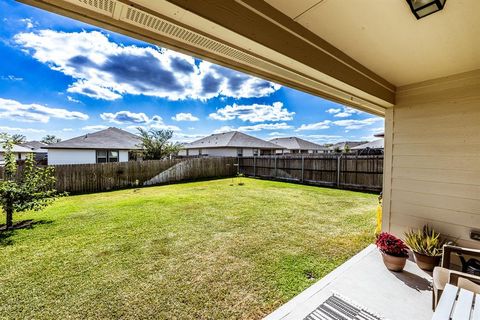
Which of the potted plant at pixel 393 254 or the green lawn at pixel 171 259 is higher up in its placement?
the potted plant at pixel 393 254

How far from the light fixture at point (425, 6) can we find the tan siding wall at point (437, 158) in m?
2.01

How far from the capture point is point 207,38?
139 cm

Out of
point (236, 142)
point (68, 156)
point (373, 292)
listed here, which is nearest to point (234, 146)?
point (236, 142)

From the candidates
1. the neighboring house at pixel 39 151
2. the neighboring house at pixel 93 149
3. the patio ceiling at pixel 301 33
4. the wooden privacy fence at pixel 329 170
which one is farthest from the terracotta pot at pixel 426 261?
the neighboring house at pixel 39 151

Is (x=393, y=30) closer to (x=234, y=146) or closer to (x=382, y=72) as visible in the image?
(x=382, y=72)

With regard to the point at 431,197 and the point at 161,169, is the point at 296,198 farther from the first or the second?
the point at 161,169

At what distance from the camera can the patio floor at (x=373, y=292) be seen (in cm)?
194

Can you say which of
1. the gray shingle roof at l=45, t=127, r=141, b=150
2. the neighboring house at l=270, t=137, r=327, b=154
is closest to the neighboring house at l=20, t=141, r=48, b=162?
the gray shingle roof at l=45, t=127, r=141, b=150

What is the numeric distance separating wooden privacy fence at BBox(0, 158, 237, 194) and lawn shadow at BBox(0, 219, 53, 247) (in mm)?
4599

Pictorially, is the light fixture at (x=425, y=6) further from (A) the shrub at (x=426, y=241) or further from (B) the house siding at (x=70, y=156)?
(B) the house siding at (x=70, y=156)

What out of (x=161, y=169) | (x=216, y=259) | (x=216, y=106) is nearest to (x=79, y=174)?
(x=161, y=169)

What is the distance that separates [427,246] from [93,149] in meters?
17.7

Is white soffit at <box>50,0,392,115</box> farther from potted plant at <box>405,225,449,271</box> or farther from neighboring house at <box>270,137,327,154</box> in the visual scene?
neighboring house at <box>270,137,327,154</box>

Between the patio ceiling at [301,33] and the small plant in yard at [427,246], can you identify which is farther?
the small plant in yard at [427,246]
